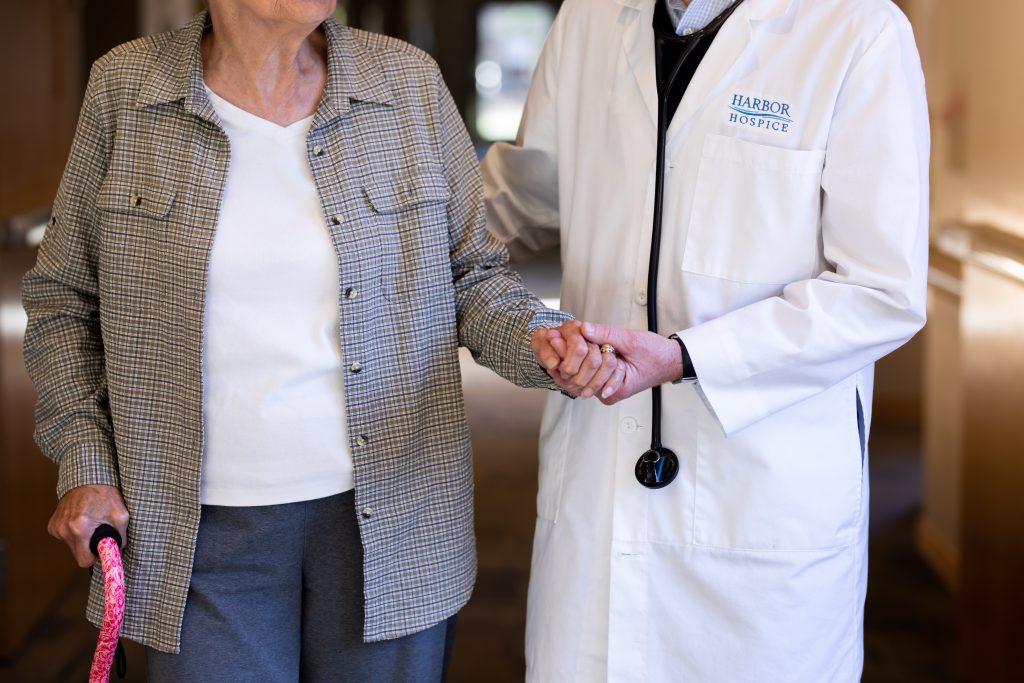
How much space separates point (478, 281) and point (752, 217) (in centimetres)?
39

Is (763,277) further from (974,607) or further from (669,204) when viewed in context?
(974,607)

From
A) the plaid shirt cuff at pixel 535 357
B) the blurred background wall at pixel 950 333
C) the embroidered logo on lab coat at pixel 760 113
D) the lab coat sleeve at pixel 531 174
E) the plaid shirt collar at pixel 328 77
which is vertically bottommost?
the blurred background wall at pixel 950 333

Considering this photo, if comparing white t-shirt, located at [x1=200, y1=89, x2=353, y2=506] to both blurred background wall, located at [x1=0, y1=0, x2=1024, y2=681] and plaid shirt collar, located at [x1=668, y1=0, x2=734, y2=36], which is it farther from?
blurred background wall, located at [x1=0, y1=0, x2=1024, y2=681]

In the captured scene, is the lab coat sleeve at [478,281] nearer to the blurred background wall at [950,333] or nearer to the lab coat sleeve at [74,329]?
the lab coat sleeve at [74,329]

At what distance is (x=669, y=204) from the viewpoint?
171cm

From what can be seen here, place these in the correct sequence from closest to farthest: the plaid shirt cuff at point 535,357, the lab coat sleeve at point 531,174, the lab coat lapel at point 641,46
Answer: the plaid shirt cuff at point 535,357 < the lab coat lapel at point 641,46 < the lab coat sleeve at point 531,174

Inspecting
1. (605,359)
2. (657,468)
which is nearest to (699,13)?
(605,359)

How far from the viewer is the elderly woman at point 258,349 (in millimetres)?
1547

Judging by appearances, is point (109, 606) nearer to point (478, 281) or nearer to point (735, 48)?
point (478, 281)

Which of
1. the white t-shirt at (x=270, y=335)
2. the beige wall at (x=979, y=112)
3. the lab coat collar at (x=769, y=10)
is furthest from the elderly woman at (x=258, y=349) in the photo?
the beige wall at (x=979, y=112)

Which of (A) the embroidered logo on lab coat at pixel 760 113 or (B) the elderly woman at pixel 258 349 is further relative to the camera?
(A) the embroidered logo on lab coat at pixel 760 113

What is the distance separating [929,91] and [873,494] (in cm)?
158

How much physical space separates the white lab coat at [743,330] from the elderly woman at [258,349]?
0.20m

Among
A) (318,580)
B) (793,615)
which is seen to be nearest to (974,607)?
(793,615)
